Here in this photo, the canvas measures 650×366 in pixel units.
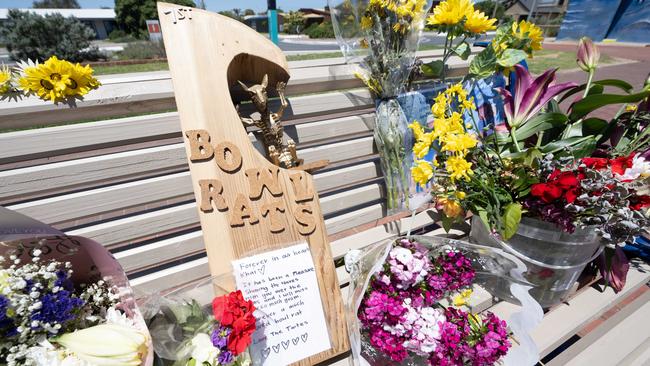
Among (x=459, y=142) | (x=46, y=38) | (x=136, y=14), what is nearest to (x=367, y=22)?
(x=459, y=142)

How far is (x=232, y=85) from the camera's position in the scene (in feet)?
3.88

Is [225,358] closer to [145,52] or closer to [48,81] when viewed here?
[48,81]

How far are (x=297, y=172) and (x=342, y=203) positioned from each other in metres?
0.57

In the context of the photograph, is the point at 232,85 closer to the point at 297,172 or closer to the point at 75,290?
the point at 297,172

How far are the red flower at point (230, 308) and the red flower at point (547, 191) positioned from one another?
2.94 feet

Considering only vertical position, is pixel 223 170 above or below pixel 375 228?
above

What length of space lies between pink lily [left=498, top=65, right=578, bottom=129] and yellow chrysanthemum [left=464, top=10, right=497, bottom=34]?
0.22m

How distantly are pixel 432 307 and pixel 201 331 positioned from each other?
72cm

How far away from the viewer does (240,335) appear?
2.32 ft

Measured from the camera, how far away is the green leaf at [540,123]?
114 cm

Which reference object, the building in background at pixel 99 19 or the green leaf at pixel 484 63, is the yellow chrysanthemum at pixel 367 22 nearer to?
the green leaf at pixel 484 63

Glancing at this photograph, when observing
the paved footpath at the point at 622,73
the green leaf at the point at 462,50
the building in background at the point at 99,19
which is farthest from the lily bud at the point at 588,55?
the building in background at the point at 99,19

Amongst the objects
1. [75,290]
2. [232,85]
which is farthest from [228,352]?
[232,85]

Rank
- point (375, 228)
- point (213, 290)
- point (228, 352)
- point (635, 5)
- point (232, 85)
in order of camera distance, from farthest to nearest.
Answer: point (635, 5)
point (375, 228)
point (232, 85)
point (213, 290)
point (228, 352)
